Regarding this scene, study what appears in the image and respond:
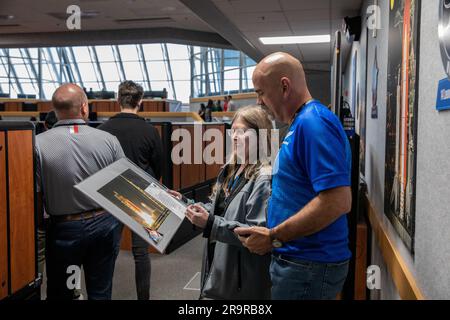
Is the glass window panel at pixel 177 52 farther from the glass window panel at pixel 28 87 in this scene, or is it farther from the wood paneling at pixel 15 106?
the wood paneling at pixel 15 106

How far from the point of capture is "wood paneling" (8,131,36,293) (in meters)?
1.50

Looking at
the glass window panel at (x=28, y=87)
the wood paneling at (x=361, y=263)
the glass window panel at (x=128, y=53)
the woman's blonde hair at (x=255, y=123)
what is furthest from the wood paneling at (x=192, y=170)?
the glass window panel at (x=28, y=87)

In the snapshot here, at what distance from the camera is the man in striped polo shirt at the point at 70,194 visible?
2045 millimetres

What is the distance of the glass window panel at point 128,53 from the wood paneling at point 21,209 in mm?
17440

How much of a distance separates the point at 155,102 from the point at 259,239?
711cm

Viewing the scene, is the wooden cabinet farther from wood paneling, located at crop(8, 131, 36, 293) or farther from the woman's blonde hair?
the woman's blonde hair

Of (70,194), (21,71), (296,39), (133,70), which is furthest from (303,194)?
(21,71)

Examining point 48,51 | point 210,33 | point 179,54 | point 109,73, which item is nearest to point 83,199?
point 210,33

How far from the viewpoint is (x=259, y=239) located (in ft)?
4.34

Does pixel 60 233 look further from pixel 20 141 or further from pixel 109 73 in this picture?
pixel 109 73

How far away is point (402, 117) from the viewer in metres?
1.93

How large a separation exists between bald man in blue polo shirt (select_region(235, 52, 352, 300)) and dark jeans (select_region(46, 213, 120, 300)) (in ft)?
3.29

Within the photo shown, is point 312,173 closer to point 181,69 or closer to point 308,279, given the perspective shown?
point 308,279

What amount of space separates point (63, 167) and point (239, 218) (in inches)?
37.1
